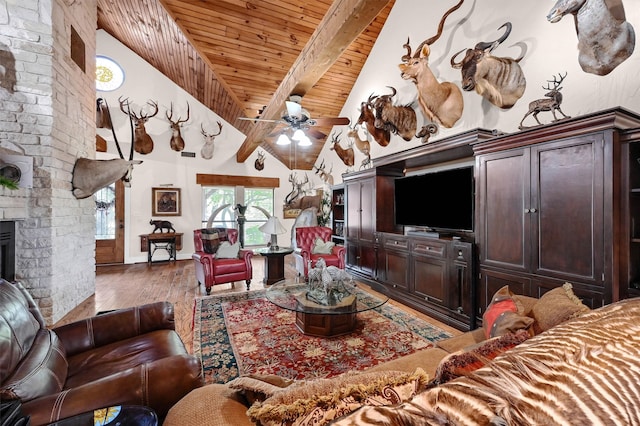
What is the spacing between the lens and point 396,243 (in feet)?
12.5

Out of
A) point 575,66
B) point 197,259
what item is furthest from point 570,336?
point 197,259

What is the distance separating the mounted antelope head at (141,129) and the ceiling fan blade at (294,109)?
4.58 metres

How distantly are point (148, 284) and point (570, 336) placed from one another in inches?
216

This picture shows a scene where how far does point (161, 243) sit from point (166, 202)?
3.44ft

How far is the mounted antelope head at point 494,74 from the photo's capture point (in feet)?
8.92

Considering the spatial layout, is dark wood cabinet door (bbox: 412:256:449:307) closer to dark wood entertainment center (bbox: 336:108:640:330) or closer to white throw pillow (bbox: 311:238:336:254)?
dark wood entertainment center (bbox: 336:108:640:330)

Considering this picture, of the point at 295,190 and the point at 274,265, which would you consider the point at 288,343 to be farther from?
the point at 295,190

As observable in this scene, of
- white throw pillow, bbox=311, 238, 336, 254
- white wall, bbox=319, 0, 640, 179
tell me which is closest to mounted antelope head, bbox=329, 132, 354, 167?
white wall, bbox=319, 0, 640, 179

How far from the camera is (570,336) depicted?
2.01 ft

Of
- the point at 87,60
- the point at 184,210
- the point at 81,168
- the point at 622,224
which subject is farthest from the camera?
the point at 184,210

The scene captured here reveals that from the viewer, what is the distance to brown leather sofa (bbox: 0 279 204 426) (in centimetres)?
93

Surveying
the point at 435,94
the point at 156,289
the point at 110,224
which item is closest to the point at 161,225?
the point at 110,224

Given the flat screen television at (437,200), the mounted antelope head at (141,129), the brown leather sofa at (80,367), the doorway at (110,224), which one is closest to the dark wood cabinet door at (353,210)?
the flat screen television at (437,200)

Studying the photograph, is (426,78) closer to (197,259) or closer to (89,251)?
(197,259)
